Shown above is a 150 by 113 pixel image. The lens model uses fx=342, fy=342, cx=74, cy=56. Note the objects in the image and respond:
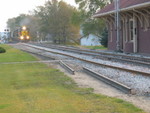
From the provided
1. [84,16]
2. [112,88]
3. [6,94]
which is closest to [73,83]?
[112,88]

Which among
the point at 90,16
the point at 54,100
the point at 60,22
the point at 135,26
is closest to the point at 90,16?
the point at 90,16

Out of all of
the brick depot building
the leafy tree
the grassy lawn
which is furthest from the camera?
the leafy tree

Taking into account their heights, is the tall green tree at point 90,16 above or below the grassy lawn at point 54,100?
above

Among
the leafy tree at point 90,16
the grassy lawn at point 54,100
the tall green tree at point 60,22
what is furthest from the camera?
the tall green tree at point 60,22

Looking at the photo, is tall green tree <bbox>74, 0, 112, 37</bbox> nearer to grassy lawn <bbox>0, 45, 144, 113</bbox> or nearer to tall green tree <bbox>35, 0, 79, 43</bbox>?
tall green tree <bbox>35, 0, 79, 43</bbox>

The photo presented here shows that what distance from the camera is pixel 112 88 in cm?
998

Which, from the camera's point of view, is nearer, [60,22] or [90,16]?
[90,16]

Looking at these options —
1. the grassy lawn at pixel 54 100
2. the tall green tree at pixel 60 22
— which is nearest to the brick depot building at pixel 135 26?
the grassy lawn at pixel 54 100

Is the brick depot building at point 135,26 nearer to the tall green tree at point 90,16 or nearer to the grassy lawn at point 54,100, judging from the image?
the grassy lawn at point 54,100

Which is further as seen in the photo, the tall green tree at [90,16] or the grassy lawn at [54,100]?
the tall green tree at [90,16]

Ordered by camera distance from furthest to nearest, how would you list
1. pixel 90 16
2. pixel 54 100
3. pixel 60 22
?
pixel 60 22, pixel 90 16, pixel 54 100

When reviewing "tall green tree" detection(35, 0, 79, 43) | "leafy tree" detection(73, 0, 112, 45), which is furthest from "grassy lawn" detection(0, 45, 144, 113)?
"tall green tree" detection(35, 0, 79, 43)

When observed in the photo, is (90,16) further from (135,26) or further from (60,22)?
(135,26)

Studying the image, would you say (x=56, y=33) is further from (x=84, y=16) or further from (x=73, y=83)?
(x=73, y=83)
